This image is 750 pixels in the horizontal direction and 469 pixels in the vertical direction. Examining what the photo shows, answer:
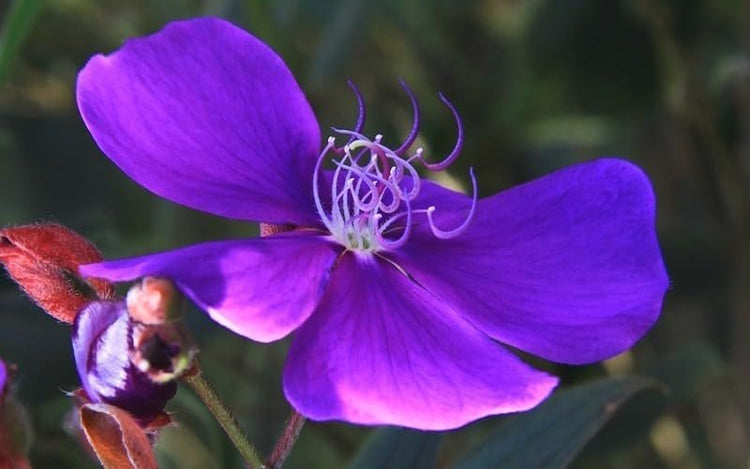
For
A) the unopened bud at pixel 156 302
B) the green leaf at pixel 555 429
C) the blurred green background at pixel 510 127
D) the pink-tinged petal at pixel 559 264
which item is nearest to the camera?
the unopened bud at pixel 156 302

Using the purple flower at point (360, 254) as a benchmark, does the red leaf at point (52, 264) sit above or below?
below

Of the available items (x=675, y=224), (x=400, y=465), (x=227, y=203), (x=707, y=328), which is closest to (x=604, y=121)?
(x=675, y=224)

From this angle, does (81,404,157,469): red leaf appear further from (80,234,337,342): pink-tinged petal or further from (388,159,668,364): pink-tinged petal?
(388,159,668,364): pink-tinged petal

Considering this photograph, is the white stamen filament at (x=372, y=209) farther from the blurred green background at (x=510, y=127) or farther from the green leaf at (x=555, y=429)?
the blurred green background at (x=510, y=127)

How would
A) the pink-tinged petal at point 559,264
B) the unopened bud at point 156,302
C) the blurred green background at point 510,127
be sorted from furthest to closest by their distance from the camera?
the blurred green background at point 510,127 → the pink-tinged petal at point 559,264 → the unopened bud at point 156,302

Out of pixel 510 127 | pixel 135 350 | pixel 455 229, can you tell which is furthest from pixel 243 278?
pixel 510 127

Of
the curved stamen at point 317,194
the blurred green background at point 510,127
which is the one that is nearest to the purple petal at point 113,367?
the curved stamen at point 317,194

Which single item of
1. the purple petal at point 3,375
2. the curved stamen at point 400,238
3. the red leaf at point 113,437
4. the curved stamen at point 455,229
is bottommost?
the purple petal at point 3,375

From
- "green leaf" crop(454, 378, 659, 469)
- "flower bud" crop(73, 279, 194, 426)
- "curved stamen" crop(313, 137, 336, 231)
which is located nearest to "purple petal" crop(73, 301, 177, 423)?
"flower bud" crop(73, 279, 194, 426)
